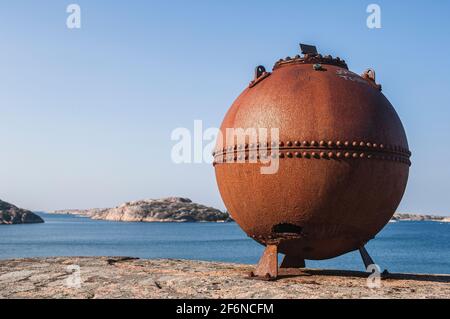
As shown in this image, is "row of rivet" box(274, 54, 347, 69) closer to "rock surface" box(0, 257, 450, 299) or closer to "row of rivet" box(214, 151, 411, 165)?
"row of rivet" box(214, 151, 411, 165)

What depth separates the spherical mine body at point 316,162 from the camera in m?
7.05

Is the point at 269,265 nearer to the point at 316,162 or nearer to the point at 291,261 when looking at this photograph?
the point at 291,261

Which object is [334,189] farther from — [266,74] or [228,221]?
[228,221]

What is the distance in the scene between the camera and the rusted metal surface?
7055 millimetres

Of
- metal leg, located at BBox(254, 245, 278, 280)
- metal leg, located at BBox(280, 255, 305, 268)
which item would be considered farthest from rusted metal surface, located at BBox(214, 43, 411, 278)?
metal leg, located at BBox(280, 255, 305, 268)

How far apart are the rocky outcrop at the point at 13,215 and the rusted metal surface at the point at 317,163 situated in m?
140

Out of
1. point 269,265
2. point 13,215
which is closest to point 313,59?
point 269,265

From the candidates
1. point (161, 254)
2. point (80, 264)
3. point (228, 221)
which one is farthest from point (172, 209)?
point (80, 264)

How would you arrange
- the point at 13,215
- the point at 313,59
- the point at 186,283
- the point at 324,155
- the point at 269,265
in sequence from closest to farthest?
1. the point at 324,155
2. the point at 186,283
3. the point at 269,265
4. the point at 313,59
5. the point at 13,215

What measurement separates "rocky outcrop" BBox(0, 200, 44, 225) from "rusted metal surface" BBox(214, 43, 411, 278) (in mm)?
139791

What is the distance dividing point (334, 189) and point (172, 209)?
487 ft

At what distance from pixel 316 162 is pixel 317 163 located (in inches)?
0.8

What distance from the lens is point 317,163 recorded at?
7.02 meters
